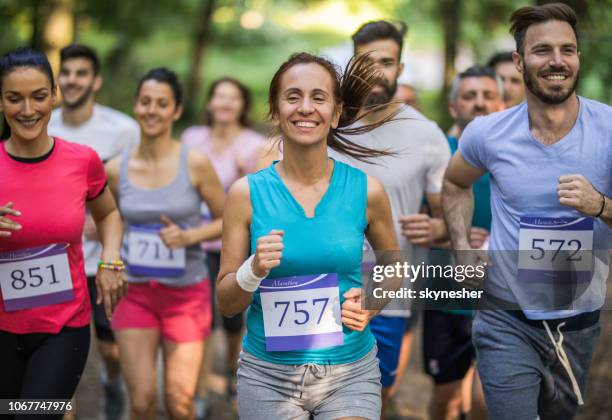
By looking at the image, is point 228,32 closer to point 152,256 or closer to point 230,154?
point 230,154

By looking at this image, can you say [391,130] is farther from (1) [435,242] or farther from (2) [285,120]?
(2) [285,120]

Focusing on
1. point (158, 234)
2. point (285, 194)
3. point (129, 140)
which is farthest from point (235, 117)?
point (285, 194)

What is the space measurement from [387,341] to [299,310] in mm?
1649

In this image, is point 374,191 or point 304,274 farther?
point 374,191

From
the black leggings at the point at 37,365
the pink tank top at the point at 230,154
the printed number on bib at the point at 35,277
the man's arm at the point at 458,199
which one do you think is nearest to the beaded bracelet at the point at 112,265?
the printed number on bib at the point at 35,277

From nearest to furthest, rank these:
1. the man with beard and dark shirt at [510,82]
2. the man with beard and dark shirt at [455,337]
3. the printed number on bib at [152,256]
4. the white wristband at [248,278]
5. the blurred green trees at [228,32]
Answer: the white wristband at [248,278]
the printed number on bib at [152,256]
the man with beard and dark shirt at [455,337]
the man with beard and dark shirt at [510,82]
the blurred green trees at [228,32]

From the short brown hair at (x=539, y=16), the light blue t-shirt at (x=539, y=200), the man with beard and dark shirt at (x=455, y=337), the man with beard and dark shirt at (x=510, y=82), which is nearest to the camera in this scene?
the light blue t-shirt at (x=539, y=200)

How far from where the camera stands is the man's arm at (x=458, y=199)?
444 cm

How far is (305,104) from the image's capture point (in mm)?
3635

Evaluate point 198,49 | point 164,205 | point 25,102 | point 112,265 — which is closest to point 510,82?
point 164,205

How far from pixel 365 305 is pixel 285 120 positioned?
2.73ft

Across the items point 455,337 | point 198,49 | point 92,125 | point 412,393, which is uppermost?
point 198,49

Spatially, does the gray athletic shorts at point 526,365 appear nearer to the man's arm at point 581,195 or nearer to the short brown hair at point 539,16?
the man's arm at point 581,195

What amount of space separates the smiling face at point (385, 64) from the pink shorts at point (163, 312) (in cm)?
162
